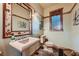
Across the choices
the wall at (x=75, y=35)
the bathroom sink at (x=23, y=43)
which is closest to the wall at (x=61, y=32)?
the wall at (x=75, y=35)

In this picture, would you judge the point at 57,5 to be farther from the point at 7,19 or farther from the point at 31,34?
the point at 7,19

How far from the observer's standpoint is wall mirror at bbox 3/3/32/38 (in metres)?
1.33

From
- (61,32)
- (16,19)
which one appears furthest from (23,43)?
(61,32)

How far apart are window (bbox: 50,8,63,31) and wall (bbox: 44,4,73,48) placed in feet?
0.13

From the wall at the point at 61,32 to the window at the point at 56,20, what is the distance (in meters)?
0.04

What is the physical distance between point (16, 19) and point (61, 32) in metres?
0.61

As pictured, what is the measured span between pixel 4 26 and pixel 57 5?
2.37ft

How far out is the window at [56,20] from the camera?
1429mm

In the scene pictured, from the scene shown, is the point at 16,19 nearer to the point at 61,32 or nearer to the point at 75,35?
the point at 61,32

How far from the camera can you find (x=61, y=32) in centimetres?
144

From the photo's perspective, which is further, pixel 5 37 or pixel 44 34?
pixel 44 34

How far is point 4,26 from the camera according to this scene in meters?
1.32

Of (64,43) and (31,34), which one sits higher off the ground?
(31,34)

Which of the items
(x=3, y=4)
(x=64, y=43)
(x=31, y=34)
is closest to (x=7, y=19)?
(x=3, y=4)
